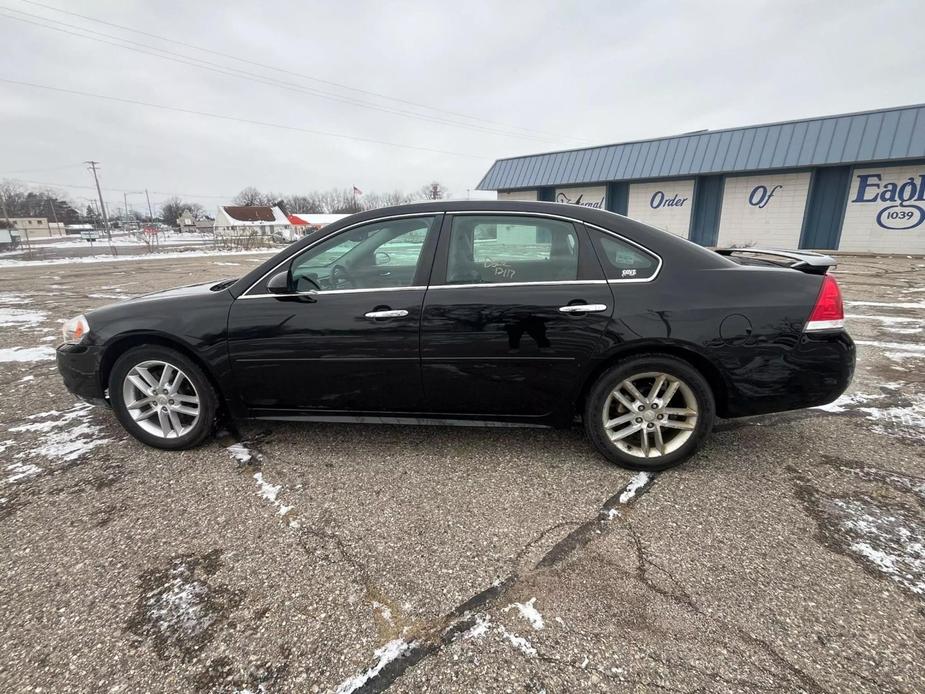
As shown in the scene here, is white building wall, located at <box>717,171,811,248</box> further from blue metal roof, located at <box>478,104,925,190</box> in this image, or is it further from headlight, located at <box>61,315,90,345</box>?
headlight, located at <box>61,315,90,345</box>

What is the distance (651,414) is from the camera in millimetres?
2818

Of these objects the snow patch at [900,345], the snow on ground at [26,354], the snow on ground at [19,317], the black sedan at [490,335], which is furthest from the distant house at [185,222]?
the snow patch at [900,345]

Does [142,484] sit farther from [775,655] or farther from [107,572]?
[775,655]

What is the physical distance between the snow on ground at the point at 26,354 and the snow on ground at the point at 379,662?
5.76 metres

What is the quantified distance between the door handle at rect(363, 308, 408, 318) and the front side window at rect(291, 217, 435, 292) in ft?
0.65

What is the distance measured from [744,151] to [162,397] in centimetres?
2296

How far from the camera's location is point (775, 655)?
1.68m

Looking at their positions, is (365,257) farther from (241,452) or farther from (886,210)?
(886,210)

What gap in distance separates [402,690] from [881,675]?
1596mm

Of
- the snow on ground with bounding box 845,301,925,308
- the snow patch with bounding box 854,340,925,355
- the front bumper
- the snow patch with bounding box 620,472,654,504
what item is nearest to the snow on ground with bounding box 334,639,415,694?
the snow patch with bounding box 620,472,654,504

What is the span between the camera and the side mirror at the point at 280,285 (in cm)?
291

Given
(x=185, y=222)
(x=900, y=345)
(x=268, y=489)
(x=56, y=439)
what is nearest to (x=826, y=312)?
(x=268, y=489)

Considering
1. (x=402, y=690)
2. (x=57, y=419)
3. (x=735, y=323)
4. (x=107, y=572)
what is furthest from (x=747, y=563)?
(x=57, y=419)

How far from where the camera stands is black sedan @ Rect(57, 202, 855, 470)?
8.75 feet
